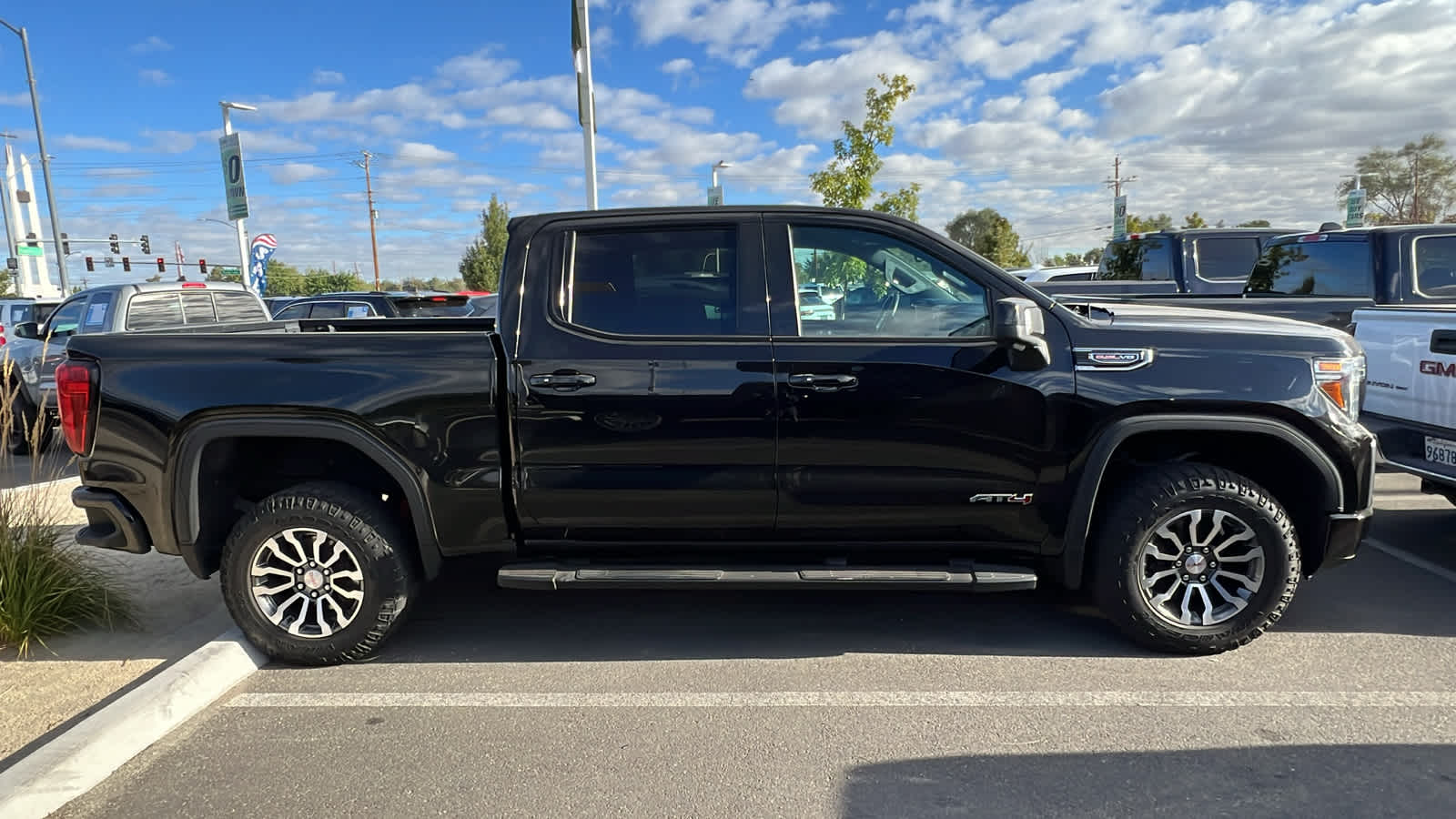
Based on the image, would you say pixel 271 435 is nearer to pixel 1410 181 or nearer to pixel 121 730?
pixel 121 730

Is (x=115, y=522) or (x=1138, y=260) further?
(x=1138, y=260)

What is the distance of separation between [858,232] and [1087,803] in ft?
7.76

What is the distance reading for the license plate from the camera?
14.0 feet

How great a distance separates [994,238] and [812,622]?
49099mm

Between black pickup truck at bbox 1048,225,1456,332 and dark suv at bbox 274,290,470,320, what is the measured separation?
30.2 feet

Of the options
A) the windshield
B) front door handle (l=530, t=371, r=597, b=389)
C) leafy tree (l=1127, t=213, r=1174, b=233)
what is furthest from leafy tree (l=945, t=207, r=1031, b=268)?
front door handle (l=530, t=371, r=597, b=389)

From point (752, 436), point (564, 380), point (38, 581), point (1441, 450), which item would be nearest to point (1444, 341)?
point (1441, 450)

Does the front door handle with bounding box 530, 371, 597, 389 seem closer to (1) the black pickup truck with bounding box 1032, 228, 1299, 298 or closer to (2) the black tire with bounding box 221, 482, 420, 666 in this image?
(2) the black tire with bounding box 221, 482, 420, 666

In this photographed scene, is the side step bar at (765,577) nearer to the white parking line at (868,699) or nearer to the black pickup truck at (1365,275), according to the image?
the white parking line at (868,699)

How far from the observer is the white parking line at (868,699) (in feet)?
10.5

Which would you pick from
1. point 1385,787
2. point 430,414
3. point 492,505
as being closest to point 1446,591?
point 1385,787

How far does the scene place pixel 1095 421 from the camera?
345 centimetres

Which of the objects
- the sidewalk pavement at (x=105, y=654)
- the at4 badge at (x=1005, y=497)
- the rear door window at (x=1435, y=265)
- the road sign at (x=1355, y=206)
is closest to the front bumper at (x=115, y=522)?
the sidewalk pavement at (x=105, y=654)

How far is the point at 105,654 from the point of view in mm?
3736
